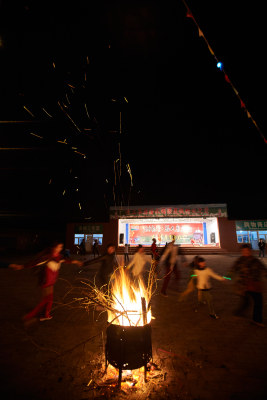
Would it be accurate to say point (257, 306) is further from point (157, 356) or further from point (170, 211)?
point (170, 211)

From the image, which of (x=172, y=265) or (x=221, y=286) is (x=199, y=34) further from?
(x=221, y=286)

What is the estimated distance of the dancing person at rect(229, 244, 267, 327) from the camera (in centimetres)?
412

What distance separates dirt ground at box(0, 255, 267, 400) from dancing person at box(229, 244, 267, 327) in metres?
0.35

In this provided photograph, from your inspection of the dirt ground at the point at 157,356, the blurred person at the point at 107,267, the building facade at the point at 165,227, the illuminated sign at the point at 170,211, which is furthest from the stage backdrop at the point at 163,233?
the blurred person at the point at 107,267

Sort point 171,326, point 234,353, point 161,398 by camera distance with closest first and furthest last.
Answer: point 161,398, point 234,353, point 171,326

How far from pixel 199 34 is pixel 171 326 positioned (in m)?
6.11

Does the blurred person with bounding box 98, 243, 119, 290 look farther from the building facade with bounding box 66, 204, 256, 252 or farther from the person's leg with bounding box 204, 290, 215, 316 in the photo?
the building facade with bounding box 66, 204, 256, 252

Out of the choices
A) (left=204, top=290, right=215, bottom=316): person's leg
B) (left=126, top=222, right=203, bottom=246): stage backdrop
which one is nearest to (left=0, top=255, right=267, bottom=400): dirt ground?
(left=204, top=290, right=215, bottom=316): person's leg

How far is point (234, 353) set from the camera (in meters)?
3.21

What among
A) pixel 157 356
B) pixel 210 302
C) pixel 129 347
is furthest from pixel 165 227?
pixel 129 347

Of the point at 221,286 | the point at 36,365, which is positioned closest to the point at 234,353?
the point at 36,365

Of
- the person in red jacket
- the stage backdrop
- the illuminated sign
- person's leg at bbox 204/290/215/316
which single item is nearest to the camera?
the person in red jacket

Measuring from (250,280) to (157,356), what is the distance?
2.49 metres

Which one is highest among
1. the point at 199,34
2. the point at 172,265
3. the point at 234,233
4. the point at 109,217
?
the point at 199,34
